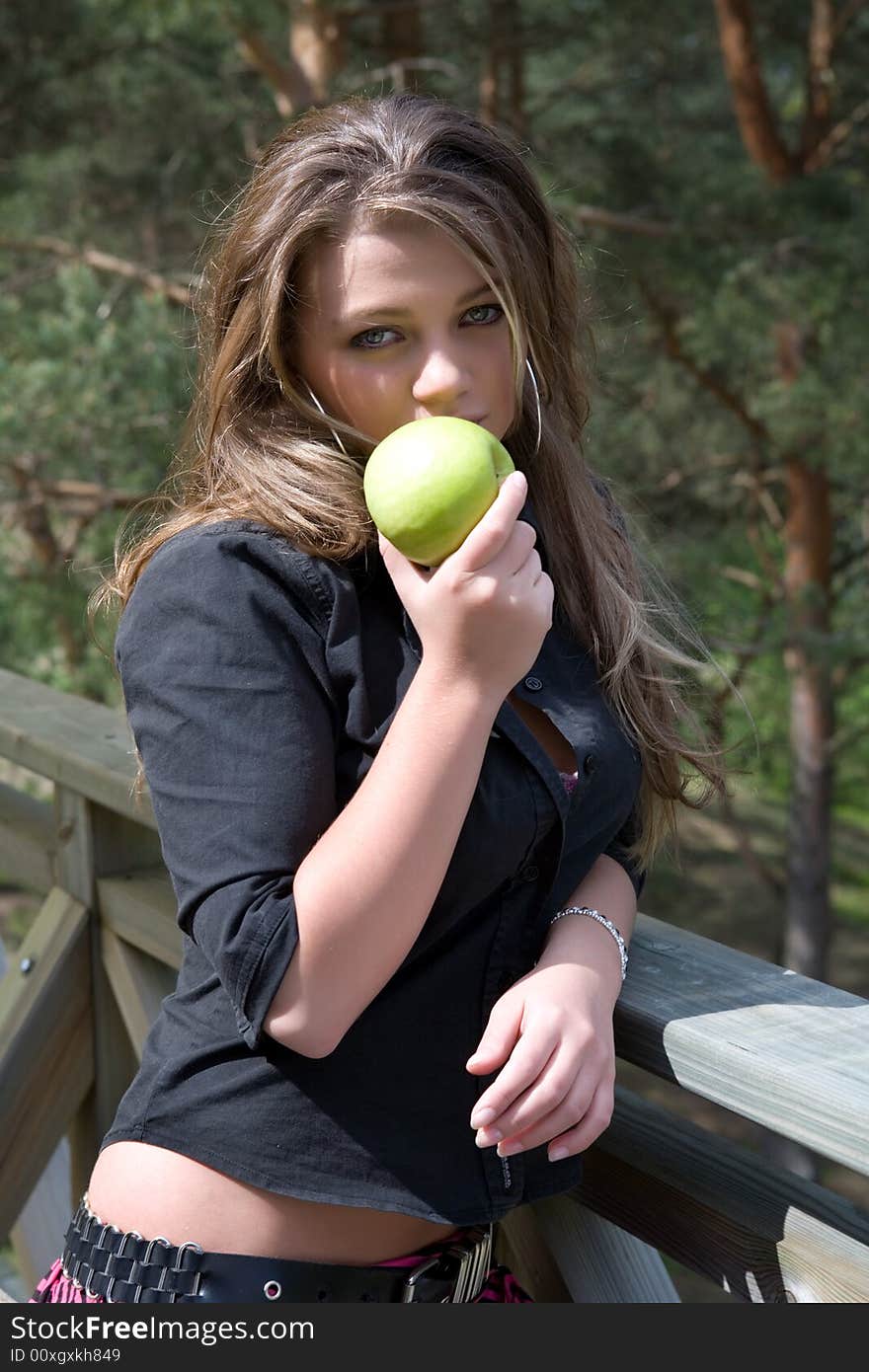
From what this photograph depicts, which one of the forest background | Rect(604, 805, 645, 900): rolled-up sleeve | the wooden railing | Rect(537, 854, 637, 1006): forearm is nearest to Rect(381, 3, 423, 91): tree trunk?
the forest background

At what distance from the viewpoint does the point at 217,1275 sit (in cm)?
120

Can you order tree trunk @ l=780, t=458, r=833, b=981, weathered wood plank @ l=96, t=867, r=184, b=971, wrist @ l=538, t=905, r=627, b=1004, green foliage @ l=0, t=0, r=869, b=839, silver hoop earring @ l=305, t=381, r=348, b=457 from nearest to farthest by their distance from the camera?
wrist @ l=538, t=905, r=627, b=1004
silver hoop earring @ l=305, t=381, r=348, b=457
weathered wood plank @ l=96, t=867, r=184, b=971
green foliage @ l=0, t=0, r=869, b=839
tree trunk @ l=780, t=458, r=833, b=981

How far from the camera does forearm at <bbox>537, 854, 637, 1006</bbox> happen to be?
1283mm

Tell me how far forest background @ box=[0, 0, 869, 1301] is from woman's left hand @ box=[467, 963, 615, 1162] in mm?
3813

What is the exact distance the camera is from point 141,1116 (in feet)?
4.19

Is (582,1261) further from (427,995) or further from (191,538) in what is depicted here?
(191,538)

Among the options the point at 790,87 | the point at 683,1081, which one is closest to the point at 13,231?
the point at 790,87

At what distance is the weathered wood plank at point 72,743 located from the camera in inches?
72.6

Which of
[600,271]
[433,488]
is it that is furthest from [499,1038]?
[600,271]

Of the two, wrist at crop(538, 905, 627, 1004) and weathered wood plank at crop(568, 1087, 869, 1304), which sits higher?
wrist at crop(538, 905, 627, 1004)

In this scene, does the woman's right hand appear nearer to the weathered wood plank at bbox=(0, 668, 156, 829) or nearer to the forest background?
the weathered wood plank at bbox=(0, 668, 156, 829)

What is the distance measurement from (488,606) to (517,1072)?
1.28 feet

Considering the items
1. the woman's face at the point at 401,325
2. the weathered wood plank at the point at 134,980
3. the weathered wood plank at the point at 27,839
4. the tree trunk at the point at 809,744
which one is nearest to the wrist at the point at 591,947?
the woman's face at the point at 401,325

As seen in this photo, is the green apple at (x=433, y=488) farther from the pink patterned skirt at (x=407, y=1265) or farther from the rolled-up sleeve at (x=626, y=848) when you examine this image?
the pink patterned skirt at (x=407, y=1265)
